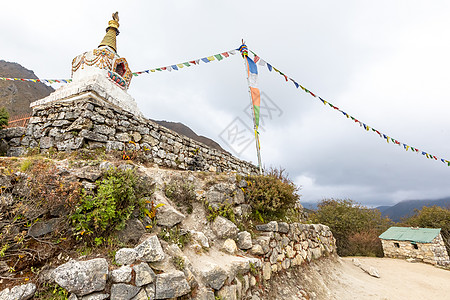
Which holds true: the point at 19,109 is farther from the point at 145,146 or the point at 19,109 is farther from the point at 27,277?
the point at 27,277

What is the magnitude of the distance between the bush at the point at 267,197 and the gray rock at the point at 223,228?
1141 mm

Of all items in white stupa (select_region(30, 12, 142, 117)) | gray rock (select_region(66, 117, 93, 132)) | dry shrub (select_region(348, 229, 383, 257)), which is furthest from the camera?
dry shrub (select_region(348, 229, 383, 257))

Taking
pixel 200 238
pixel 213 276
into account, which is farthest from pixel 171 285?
pixel 200 238

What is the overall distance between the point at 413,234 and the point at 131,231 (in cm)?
1800

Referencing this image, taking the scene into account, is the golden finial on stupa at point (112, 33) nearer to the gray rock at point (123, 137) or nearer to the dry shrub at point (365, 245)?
the gray rock at point (123, 137)

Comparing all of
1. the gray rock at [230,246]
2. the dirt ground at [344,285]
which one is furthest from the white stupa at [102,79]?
the dirt ground at [344,285]

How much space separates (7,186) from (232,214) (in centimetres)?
369

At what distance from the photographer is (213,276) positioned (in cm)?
302

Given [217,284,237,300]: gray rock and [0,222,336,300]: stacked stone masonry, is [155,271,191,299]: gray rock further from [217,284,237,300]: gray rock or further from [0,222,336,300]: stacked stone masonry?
[217,284,237,300]: gray rock

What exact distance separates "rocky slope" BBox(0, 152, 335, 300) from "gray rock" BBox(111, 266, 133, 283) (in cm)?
1

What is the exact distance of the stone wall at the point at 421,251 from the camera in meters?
12.2

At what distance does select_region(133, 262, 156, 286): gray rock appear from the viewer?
2.39 m

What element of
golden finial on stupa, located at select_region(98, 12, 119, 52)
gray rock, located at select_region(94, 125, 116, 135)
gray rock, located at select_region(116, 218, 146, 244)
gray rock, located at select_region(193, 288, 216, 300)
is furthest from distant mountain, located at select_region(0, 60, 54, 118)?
gray rock, located at select_region(193, 288, 216, 300)

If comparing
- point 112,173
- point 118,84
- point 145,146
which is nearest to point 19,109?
point 118,84
